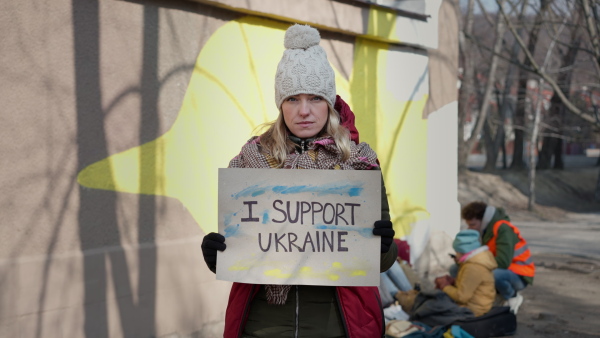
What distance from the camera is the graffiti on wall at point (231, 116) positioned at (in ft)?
17.4

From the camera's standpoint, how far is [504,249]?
677cm

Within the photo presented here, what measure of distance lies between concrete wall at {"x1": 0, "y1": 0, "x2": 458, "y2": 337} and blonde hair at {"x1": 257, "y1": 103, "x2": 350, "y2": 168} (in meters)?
2.30

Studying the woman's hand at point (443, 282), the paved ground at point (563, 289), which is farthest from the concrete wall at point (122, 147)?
the paved ground at point (563, 289)

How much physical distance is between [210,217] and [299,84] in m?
3.35

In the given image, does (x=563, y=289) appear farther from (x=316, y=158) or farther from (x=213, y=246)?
(x=213, y=246)

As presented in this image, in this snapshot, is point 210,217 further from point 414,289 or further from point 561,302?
point 561,302

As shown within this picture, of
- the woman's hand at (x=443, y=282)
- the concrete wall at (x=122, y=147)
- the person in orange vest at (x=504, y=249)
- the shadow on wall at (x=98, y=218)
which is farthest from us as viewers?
the person in orange vest at (x=504, y=249)

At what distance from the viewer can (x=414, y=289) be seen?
713cm

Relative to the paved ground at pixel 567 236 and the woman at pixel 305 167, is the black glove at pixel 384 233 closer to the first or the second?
the woman at pixel 305 167

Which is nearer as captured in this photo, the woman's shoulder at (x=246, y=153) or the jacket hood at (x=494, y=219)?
the woman's shoulder at (x=246, y=153)

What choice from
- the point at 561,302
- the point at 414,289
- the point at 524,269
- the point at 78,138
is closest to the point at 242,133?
the point at 78,138

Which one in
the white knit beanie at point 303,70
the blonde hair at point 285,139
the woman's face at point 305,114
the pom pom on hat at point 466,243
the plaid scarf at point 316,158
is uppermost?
the white knit beanie at point 303,70

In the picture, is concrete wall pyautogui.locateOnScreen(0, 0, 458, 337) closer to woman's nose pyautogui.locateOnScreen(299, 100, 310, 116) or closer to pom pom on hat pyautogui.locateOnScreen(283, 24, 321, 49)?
pom pom on hat pyautogui.locateOnScreen(283, 24, 321, 49)

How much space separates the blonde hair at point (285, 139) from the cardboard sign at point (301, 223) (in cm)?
9
